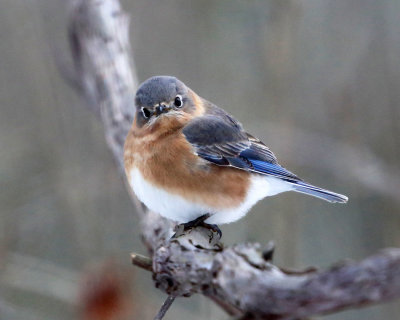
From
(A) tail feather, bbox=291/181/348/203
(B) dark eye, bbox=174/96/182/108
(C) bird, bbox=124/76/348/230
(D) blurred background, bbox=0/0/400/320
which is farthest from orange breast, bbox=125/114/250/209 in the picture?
(D) blurred background, bbox=0/0/400/320

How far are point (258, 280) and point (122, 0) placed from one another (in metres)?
7.28

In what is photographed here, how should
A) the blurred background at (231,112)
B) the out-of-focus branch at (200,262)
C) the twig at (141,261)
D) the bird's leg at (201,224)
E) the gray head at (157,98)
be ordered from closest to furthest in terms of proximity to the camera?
1. the out-of-focus branch at (200,262)
2. the twig at (141,261)
3. the bird's leg at (201,224)
4. the gray head at (157,98)
5. the blurred background at (231,112)

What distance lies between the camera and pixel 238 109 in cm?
761

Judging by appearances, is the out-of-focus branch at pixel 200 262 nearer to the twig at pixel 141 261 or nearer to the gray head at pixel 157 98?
the twig at pixel 141 261

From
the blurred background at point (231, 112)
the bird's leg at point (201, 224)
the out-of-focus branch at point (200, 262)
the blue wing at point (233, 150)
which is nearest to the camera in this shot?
the out-of-focus branch at point (200, 262)

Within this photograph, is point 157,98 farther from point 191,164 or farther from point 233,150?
point 233,150

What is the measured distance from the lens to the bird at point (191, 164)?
4.48 m

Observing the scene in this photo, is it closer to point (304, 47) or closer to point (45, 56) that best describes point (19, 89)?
point (45, 56)

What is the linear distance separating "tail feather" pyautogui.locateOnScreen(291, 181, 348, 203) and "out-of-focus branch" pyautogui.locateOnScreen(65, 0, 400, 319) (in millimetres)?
1045

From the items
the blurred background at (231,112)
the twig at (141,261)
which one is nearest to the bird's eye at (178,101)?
the blurred background at (231,112)

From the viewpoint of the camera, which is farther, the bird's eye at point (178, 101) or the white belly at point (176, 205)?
the bird's eye at point (178, 101)

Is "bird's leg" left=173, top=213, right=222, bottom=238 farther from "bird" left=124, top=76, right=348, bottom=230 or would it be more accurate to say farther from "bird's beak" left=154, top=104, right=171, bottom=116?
"bird's beak" left=154, top=104, right=171, bottom=116

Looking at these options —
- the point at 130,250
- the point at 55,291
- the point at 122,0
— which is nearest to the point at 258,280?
the point at 55,291

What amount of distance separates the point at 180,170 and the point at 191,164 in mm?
122
